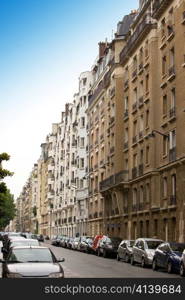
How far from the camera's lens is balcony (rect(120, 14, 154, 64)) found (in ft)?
161

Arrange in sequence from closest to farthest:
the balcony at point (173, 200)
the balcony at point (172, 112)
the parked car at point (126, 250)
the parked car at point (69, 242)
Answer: the parked car at point (126, 250) < the balcony at point (173, 200) < the balcony at point (172, 112) < the parked car at point (69, 242)

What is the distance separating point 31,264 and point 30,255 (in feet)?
3.37

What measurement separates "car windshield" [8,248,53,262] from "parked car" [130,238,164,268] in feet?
45.1

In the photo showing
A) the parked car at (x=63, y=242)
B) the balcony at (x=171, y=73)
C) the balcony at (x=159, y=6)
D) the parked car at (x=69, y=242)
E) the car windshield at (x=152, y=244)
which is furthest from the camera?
the parked car at (x=63, y=242)

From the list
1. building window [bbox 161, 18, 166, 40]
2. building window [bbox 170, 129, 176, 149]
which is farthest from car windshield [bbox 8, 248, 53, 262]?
building window [bbox 161, 18, 166, 40]

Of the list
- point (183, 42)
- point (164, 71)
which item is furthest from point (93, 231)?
point (183, 42)

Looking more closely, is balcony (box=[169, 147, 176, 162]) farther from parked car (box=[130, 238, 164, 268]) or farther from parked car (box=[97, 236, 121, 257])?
parked car (box=[130, 238, 164, 268])

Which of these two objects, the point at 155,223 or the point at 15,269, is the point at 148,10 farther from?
the point at 15,269

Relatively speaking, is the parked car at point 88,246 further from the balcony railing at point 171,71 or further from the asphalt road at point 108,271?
the asphalt road at point 108,271

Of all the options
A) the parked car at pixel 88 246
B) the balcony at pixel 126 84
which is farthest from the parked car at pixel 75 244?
the balcony at pixel 126 84

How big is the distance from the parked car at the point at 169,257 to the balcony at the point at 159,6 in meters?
21.9

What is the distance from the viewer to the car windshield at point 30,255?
1759 cm

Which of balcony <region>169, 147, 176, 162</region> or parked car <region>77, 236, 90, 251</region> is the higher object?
balcony <region>169, 147, 176, 162</region>

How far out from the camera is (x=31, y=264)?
16906mm
